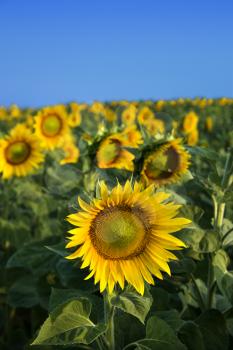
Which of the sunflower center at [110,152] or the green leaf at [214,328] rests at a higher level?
the sunflower center at [110,152]

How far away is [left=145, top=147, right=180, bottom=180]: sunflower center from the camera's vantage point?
2738 millimetres

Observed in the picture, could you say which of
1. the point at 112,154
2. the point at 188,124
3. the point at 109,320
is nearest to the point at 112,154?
the point at 112,154

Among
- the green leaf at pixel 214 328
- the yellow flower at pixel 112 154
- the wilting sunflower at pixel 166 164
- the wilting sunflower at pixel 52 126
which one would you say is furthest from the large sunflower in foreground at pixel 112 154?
the wilting sunflower at pixel 52 126

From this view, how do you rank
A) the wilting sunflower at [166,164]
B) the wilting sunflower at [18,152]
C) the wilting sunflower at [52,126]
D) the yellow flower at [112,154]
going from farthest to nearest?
1. the wilting sunflower at [52,126]
2. the wilting sunflower at [18,152]
3. the yellow flower at [112,154]
4. the wilting sunflower at [166,164]

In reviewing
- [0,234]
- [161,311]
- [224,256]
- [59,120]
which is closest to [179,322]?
[161,311]

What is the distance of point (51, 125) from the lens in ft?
18.9

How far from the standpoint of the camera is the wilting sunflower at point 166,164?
272 centimetres

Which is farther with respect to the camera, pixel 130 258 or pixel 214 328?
pixel 214 328

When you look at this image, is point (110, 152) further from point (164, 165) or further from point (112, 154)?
point (164, 165)

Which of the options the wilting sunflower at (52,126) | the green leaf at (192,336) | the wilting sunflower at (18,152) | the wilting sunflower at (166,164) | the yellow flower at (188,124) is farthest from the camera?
the yellow flower at (188,124)

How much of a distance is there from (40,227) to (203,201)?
1231 mm

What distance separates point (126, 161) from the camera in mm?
3180

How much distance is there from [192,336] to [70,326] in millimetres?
610

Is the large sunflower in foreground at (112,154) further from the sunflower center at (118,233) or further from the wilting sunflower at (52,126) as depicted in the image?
the wilting sunflower at (52,126)
